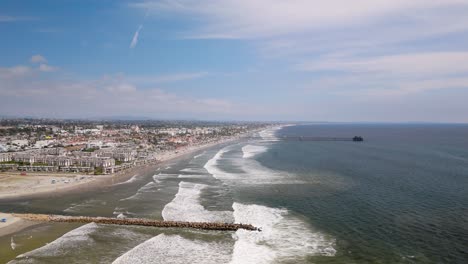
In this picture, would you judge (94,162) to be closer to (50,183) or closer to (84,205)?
(50,183)

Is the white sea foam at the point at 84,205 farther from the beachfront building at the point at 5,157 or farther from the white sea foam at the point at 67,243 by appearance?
the beachfront building at the point at 5,157

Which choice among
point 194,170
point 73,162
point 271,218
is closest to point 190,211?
point 271,218

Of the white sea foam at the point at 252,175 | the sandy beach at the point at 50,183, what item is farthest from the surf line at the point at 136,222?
the white sea foam at the point at 252,175

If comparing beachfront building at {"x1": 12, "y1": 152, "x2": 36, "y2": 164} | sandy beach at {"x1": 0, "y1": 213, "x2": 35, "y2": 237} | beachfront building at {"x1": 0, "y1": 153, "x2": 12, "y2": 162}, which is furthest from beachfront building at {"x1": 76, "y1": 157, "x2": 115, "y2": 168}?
sandy beach at {"x1": 0, "y1": 213, "x2": 35, "y2": 237}

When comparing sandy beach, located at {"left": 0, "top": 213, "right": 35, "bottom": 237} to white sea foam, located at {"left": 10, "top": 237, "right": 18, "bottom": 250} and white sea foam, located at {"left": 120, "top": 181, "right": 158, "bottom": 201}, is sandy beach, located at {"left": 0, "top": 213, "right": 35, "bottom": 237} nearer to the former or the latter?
white sea foam, located at {"left": 10, "top": 237, "right": 18, "bottom": 250}

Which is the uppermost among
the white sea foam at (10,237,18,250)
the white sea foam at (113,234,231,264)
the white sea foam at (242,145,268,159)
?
the white sea foam at (242,145,268,159)

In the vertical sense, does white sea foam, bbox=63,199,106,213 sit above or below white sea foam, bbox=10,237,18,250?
above
